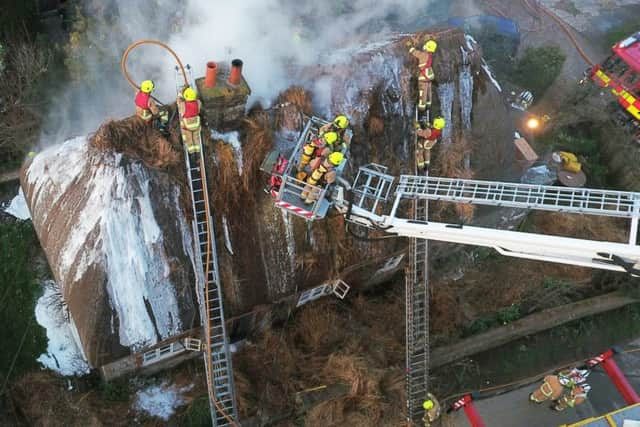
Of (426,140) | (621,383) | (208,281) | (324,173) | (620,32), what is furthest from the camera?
(620,32)

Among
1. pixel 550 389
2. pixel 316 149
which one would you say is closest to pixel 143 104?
pixel 316 149

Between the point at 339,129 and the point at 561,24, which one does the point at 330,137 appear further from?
the point at 561,24

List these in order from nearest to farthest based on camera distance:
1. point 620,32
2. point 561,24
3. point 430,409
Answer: point 430,409 → point 620,32 → point 561,24

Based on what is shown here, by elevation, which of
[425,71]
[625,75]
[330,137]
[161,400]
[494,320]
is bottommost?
[494,320]

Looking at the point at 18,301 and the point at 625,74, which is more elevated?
the point at 625,74

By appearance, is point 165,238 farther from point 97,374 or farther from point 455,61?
point 455,61

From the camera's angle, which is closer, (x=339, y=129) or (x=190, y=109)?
(x=190, y=109)

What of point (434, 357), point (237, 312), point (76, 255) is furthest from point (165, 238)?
point (434, 357)
